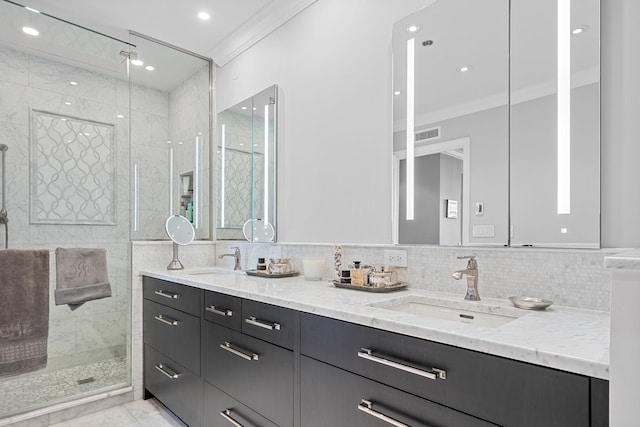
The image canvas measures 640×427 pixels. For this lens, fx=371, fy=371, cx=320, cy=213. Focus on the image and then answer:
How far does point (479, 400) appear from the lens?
0.89m

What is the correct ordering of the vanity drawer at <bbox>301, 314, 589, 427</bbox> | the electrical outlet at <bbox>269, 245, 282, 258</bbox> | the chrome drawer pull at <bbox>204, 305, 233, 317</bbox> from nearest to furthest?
the vanity drawer at <bbox>301, 314, 589, 427</bbox>
the chrome drawer pull at <bbox>204, 305, 233, 317</bbox>
the electrical outlet at <bbox>269, 245, 282, 258</bbox>

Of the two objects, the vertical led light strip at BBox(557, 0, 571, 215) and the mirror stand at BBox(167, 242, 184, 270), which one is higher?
the vertical led light strip at BBox(557, 0, 571, 215)

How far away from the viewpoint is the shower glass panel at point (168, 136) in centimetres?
294

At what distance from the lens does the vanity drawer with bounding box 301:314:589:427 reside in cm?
78

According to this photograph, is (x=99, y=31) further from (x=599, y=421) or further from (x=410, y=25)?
(x=599, y=421)

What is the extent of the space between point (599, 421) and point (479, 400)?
238mm

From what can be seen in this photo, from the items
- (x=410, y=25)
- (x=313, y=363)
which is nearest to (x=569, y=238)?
(x=313, y=363)

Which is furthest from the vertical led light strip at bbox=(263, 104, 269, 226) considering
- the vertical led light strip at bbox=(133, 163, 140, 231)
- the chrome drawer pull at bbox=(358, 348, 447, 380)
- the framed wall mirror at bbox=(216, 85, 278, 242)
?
the chrome drawer pull at bbox=(358, 348, 447, 380)

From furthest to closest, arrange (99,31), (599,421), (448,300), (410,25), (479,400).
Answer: (99,31)
(410,25)
(448,300)
(479,400)
(599,421)

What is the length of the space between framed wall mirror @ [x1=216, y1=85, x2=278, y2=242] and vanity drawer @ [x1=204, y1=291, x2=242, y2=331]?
700 mm

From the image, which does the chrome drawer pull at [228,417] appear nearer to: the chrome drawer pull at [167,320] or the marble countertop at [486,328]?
the marble countertop at [486,328]

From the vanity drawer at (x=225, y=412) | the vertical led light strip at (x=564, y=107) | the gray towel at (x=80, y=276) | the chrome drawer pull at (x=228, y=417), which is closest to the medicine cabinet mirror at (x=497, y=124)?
the vertical led light strip at (x=564, y=107)

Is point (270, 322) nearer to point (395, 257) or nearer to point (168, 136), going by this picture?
point (395, 257)

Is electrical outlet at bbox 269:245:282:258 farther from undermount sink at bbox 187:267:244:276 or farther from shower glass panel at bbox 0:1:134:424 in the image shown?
shower glass panel at bbox 0:1:134:424
